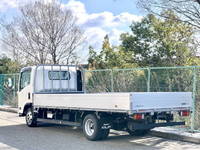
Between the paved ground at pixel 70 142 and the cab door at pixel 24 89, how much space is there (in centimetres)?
131

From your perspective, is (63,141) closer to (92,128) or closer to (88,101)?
(92,128)

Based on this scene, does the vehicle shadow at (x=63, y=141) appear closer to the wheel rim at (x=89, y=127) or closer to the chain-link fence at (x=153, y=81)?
the wheel rim at (x=89, y=127)

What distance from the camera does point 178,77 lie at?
1089 cm

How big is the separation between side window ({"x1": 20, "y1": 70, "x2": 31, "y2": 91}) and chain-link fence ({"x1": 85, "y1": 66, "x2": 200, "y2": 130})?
3361 millimetres

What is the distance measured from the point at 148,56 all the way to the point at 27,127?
10270 millimetres

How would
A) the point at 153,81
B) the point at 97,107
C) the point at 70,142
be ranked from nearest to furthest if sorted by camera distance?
the point at 97,107, the point at 70,142, the point at 153,81

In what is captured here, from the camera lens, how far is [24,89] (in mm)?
12062

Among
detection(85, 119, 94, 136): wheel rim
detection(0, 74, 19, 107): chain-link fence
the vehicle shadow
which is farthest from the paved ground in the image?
detection(0, 74, 19, 107): chain-link fence

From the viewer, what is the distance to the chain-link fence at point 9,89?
19719 millimetres

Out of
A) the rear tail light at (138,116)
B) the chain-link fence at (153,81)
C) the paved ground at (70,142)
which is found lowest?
the paved ground at (70,142)

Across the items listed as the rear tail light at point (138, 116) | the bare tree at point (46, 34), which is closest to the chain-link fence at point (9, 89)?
the bare tree at point (46, 34)

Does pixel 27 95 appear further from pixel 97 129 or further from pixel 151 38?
pixel 151 38

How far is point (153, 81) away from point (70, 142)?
13.7ft

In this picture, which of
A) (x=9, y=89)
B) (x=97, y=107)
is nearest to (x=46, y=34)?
(x=9, y=89)
